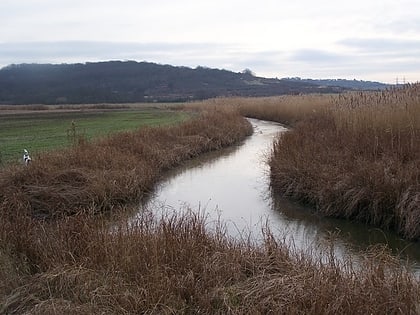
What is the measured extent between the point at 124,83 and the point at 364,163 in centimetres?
9375

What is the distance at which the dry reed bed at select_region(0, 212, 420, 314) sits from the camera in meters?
4.19

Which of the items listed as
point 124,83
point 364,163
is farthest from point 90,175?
point 124,83

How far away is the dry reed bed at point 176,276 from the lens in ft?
13.8

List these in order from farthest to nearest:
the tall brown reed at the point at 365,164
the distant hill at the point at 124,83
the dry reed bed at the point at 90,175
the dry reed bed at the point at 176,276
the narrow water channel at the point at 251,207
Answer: the distant hill at the point at 124,83 < the dry reed bed at the point at 90,175 < the tall brown reed at the point at 365,164 < the narrow water channel at the point at 251,207 < the dry reed bed at the point at 176,276

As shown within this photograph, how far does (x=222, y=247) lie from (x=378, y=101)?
7977 mm

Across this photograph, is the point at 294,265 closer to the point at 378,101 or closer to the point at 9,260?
the point at 9,260

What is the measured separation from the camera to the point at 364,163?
9070 mm

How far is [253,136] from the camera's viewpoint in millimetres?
23047

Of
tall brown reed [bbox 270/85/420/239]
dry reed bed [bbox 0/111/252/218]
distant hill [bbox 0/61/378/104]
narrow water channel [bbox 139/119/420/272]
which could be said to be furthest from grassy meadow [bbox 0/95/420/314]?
distant hill [bbox 0/61/378/104]

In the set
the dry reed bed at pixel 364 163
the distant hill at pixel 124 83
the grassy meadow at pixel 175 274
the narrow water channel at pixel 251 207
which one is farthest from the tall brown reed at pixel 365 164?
the distant hill at pixel 124 83

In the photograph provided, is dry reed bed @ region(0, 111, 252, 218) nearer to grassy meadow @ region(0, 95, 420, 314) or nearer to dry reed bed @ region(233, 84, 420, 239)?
grassy meadow @ region(0, 95, 420, 314)

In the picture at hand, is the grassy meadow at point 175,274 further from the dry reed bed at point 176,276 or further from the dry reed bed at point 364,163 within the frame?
the dry reed bed at point 364,163

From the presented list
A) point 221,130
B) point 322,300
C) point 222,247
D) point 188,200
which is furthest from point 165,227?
point 221,130

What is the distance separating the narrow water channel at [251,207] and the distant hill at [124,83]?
225 feet
